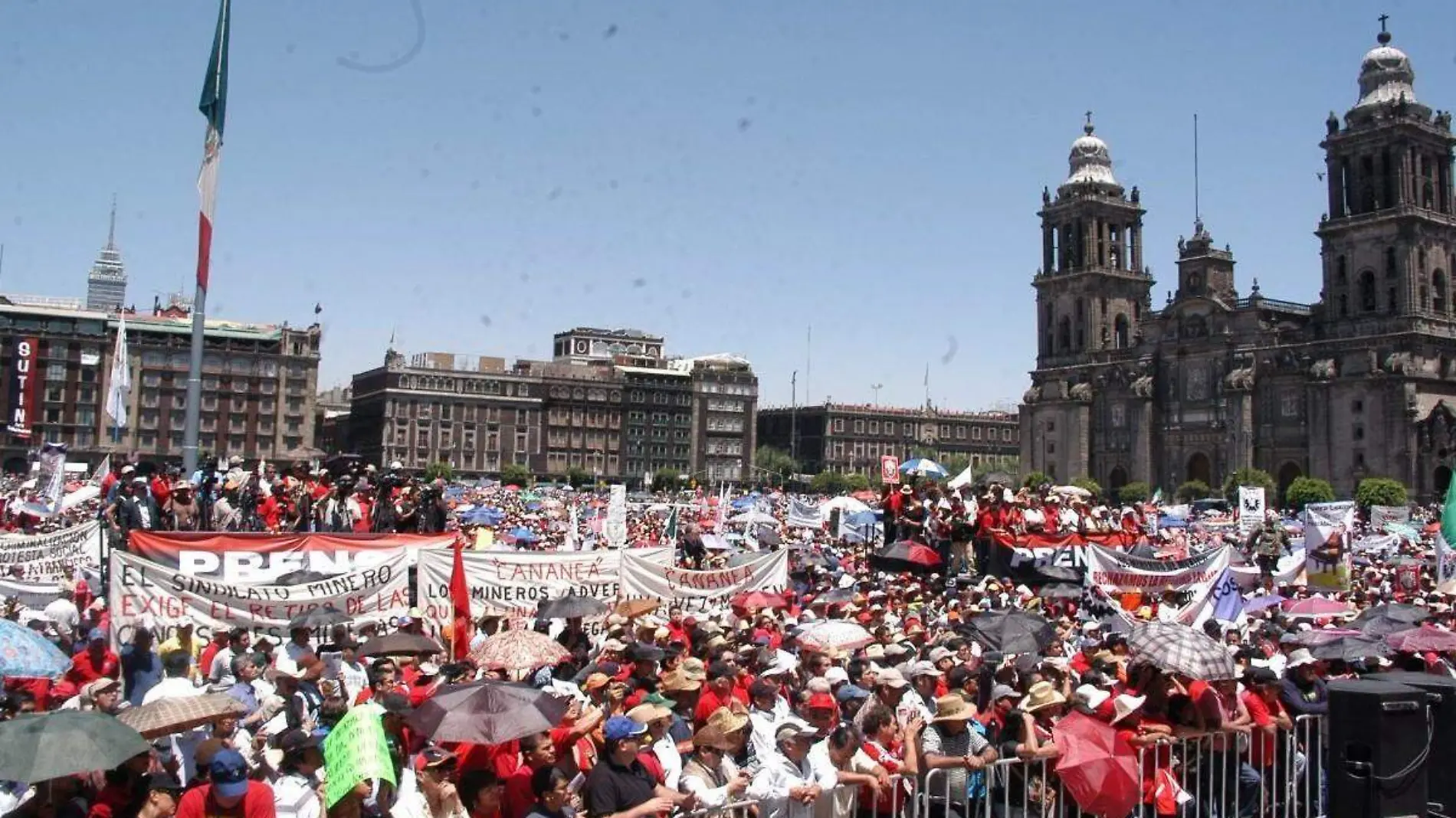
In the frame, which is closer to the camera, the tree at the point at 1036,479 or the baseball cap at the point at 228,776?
the baseball cap at the point at 228,776

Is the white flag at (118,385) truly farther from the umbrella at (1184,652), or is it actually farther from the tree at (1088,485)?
the tree at (1088,485)

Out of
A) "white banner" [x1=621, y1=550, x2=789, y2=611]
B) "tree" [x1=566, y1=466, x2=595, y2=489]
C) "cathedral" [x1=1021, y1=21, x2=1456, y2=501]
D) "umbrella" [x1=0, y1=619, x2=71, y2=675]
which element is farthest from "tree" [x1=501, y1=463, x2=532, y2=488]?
"umbrella" [x1=0, y1=619, x2=71, y2=675]

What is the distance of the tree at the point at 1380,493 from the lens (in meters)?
67.9

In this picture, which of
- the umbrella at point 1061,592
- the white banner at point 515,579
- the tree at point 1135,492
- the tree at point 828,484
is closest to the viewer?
the white banner at point 515,579

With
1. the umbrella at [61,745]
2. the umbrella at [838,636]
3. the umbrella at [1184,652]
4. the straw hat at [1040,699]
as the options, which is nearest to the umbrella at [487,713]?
the umbrella at [61,745]

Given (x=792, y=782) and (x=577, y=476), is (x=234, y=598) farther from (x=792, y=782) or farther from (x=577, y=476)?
(x=577, y=476)

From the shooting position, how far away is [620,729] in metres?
6.86

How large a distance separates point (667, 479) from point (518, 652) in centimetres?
11882

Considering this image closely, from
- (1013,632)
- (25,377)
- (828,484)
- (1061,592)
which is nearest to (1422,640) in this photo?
(1013,632)

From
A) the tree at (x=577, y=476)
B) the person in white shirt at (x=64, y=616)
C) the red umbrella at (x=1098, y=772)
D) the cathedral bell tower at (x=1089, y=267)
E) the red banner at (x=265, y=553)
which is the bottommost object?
the red umbrella at (x=1098, y=772)

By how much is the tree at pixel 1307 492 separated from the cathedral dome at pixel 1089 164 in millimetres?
34073

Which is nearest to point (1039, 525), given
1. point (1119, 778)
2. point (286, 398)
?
point (1119, 778)

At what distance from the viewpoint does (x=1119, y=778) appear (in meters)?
8.08

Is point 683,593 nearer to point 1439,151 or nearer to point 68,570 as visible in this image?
point 68,570
